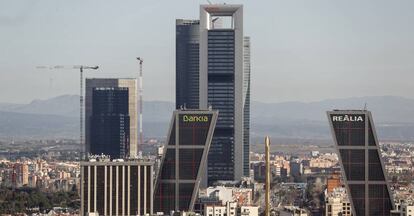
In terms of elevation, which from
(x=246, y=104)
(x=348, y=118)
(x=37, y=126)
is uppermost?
(x=246, y=104)

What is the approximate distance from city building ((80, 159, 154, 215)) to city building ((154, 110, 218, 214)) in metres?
2.65

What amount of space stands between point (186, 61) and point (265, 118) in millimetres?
15008

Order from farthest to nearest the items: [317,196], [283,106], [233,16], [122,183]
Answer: [283,106]
[233,16]
[317,196]
[122,183]

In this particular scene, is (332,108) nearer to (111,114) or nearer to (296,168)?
(296,168)

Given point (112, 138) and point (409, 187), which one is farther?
point (112, 138)

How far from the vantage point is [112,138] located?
67938 mm

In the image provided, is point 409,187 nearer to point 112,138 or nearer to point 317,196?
point 317,196

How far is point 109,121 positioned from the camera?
70.9 metres

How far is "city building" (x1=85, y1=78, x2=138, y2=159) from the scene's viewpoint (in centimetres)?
6831

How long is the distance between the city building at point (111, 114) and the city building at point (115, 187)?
30411 mm

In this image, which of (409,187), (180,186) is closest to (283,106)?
(409,187)

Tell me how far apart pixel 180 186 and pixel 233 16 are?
2168 centimetres

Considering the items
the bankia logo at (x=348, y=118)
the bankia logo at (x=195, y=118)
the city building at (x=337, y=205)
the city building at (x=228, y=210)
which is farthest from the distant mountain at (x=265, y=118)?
the city building at (x=228, y=210)

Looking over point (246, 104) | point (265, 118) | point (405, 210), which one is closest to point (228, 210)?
point (405, 210)
